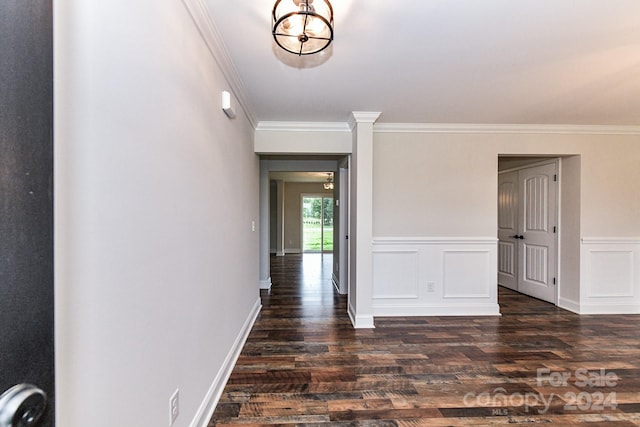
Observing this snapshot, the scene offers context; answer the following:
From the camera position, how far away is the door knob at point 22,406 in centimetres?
48

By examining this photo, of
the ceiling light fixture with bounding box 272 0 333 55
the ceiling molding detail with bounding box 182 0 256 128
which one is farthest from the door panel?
the ceiling molding detail with bounding box 182 0 256 128

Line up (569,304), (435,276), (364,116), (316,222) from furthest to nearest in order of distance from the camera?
(316,222), (569,304), (435,276), (364,116)

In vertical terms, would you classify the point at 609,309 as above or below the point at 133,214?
below

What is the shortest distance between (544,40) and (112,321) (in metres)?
2.61

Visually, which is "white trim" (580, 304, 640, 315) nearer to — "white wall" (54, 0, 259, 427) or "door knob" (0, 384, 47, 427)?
"white wall" (54, 0, 259, 427)

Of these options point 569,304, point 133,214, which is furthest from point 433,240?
point 133,214

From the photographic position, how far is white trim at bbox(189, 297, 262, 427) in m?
1.61

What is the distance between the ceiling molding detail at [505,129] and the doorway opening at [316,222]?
606cm

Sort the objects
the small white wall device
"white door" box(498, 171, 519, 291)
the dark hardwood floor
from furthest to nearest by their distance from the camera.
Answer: "white door" box(498, 171, 519, 291) → the small white wall device → the dark hardwood floor

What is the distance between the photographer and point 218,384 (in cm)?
191

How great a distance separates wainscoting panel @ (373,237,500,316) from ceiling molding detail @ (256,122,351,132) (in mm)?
1395

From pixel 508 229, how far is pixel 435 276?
1955 mm

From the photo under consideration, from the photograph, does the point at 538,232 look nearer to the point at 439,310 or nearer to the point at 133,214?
the point at 439,310

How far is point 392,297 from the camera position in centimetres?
352
